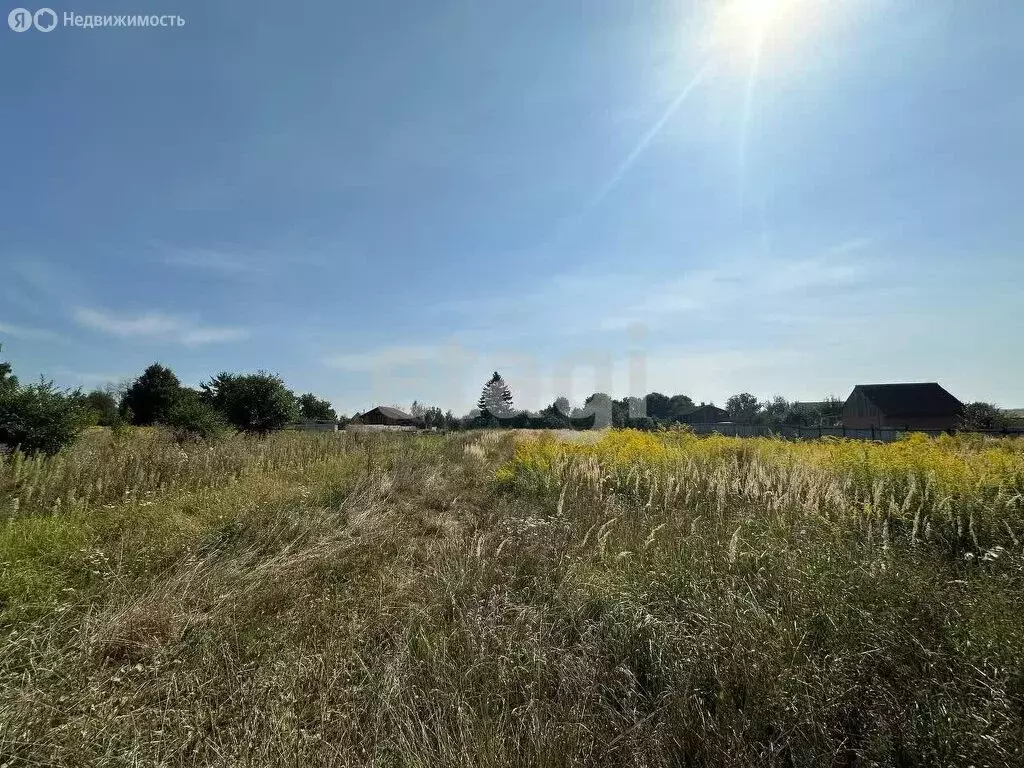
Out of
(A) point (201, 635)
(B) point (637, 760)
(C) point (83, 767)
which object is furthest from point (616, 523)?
(C) point (83, 767)

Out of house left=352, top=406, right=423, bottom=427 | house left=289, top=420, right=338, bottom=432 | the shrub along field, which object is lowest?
the shrub along field

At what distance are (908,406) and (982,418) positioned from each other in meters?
13.7

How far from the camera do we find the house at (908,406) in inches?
1372

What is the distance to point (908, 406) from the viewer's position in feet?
118

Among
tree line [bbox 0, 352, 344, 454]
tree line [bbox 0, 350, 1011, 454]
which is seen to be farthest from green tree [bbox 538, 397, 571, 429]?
tree line [bbox 0, 352, 344, 454]

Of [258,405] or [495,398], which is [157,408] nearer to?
[258,405]

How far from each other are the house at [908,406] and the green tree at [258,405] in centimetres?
4276

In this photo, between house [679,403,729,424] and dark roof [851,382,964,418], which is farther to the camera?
house [679,403,729,424]

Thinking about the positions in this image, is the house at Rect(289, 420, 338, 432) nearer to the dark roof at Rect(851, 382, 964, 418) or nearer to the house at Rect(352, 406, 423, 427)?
the house at Rect(352, 406, 423, 427)

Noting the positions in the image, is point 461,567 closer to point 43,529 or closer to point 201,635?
point 201,635

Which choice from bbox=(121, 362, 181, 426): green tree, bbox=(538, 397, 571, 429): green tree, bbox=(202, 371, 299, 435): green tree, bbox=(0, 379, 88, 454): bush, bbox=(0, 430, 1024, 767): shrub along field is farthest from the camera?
bbox=(538, 397, 571, 429): green tree

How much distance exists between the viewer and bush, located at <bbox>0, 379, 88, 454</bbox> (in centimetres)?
879

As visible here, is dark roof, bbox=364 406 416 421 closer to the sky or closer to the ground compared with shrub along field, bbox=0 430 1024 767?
closer to the sky

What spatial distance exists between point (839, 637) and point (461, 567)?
224 centimetres
